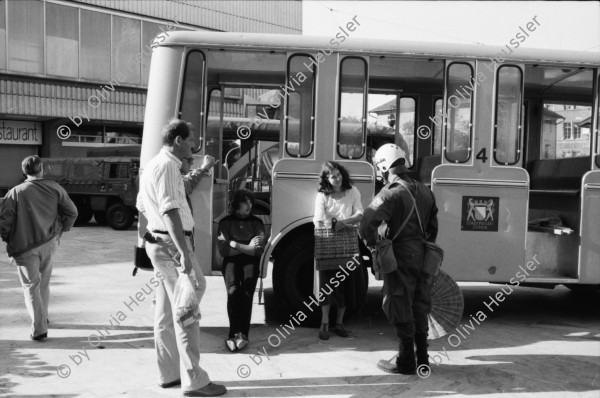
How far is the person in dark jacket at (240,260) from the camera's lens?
6191mm

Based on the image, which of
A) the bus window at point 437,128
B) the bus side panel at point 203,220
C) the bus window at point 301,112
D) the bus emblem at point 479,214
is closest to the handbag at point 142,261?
the bus side panel at point 203,220

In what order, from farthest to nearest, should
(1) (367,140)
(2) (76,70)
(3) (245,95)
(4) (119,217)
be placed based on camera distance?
(2) (76,70)
(4) (119,217)
(3) (245,95)
(1) (367,140)

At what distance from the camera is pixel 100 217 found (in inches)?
794

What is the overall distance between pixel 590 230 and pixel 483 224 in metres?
1.20

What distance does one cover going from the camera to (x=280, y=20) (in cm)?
2783

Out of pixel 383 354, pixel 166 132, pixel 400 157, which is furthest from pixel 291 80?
pixel 383 354

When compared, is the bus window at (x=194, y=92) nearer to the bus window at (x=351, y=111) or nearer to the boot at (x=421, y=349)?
the bus window at (x=351, y=111)

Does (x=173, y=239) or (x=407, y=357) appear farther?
(x=407, y=357)

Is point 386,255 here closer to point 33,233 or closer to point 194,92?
point 194,92

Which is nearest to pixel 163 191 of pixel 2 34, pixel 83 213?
pixel 83 213

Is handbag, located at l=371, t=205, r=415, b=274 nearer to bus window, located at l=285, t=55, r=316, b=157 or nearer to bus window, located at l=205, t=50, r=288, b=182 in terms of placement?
bus window, located at l=285, t=55, r=316, b=157

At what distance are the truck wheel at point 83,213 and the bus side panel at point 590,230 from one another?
52.3 feet

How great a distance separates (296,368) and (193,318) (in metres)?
1.39

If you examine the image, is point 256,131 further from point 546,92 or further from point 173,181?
point 173,181
